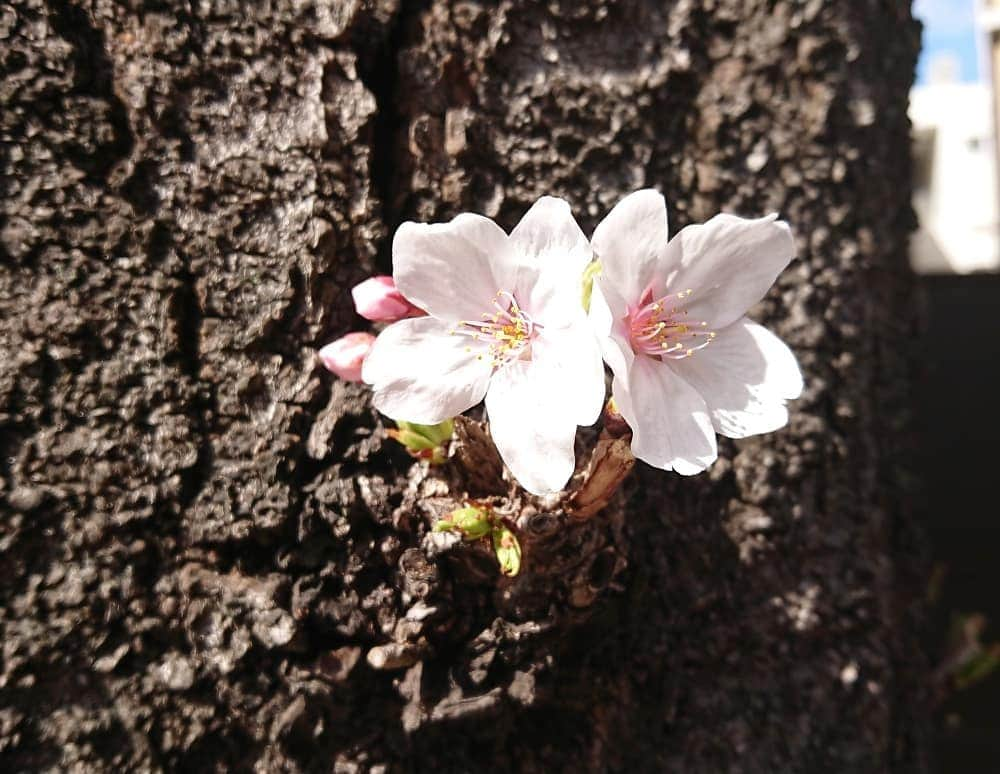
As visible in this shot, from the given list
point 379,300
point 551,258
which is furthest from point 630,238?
point 379,300

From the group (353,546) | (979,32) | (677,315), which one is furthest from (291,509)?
(979,32)

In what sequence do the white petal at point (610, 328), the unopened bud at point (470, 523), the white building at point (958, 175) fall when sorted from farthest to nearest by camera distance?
the white building at point (958, 175) → the unopened bud at point (470, 523) → the white petal at point (610, 328)

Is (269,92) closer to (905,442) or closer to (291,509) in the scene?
(291,509)

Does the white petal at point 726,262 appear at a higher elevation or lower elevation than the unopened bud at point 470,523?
higher

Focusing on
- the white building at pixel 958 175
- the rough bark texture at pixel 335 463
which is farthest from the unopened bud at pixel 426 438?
the white building at pixel 958 175

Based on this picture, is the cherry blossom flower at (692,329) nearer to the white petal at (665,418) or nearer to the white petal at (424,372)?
the white petal at (665,418)

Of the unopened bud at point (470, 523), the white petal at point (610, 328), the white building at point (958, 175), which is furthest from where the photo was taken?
the white building at point (958, 175)

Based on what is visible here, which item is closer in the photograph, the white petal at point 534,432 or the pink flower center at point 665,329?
the white petal at point 534,432

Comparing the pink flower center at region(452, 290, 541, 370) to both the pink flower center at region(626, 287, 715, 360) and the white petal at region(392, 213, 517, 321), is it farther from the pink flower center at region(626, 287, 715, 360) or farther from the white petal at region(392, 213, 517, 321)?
the pink flower center at region(626, 287, 715, 360)
